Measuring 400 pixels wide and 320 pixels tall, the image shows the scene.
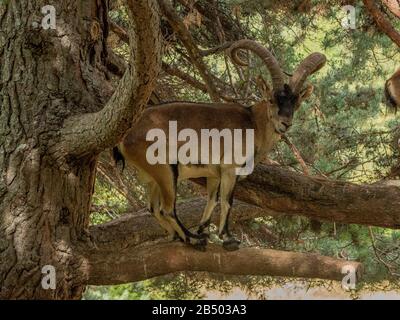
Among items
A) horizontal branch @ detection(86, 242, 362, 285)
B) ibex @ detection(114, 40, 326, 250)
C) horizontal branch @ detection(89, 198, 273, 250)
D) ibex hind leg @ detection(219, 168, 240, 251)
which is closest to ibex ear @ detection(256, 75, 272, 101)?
ibex @ detection(114, 40, 326, 250)

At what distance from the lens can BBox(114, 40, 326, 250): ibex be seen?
280 inches

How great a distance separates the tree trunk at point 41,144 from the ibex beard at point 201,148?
61cm

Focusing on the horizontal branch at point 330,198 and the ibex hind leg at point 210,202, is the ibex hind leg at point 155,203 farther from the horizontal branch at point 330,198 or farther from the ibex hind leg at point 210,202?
the horizontal branch at point 330,198

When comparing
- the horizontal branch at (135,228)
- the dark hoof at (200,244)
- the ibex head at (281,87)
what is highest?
the ibex head at (281,87)

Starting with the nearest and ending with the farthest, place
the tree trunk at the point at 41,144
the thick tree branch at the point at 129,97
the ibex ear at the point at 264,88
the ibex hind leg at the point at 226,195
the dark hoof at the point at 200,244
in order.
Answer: the thick tree branch at the point at 129,97 → the tree trunk at the point at 41,144 → the dark hoof at the point at 200,244 → the ibex hind leg at the point at 226,195 → the ibex ear at the point at 264,88

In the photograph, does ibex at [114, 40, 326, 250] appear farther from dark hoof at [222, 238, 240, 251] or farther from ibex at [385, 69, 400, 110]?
ibex at [385, 69, 400, 110]

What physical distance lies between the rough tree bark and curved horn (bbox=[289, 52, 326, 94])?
186cm

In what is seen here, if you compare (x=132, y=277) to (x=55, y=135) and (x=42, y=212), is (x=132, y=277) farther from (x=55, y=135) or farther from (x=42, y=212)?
(x=55, y=135)

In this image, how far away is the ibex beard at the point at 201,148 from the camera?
711cm

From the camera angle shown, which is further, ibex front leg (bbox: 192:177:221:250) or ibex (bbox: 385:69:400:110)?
ibex (bbox: 385:69:400:110)

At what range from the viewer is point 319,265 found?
6215 mm

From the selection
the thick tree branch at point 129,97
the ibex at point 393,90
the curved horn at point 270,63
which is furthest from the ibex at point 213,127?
the ibex at point 393,90

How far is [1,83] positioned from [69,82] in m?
0.57
